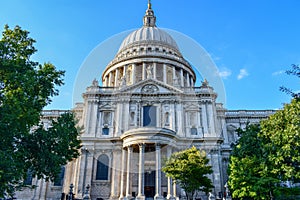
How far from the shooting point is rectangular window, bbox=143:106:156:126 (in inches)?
1314

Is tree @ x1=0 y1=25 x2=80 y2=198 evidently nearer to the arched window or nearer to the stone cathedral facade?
the stone cathedral facade

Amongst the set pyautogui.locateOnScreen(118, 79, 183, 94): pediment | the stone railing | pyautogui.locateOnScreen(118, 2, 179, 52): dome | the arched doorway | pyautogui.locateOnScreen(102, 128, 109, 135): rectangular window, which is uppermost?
pyautogui.locateOnScreen(118, 2, 179, 52): dome

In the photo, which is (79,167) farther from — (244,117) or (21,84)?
(244,117)

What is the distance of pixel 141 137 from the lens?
1112 inches

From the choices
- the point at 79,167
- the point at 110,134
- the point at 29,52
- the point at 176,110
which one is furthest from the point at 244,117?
the point at 29,52

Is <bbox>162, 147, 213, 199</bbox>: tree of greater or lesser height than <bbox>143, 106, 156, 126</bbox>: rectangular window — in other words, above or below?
below

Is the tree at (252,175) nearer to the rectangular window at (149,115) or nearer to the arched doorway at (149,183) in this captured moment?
the arched doorway at (149,183)

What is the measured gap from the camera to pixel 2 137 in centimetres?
1430

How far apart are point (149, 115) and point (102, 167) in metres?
9.06

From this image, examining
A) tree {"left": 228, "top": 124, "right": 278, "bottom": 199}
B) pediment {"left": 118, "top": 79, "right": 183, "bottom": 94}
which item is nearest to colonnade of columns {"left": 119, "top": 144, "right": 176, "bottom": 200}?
tree {"left": 228, "top": 124, "right": 278, "bottom": 199}

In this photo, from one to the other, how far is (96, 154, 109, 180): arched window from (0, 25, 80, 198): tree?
470 inches

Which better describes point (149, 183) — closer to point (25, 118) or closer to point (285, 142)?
point (285, 142)

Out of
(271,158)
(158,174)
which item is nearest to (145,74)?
(158,174)

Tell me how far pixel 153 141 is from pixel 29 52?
52.3ft
